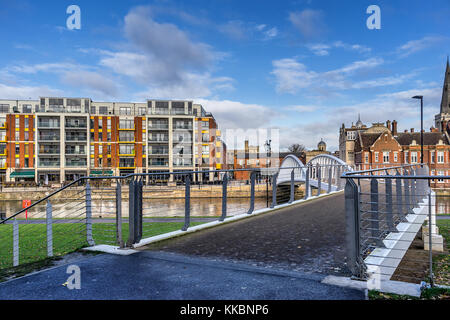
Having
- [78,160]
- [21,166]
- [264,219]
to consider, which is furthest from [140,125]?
[264,219]

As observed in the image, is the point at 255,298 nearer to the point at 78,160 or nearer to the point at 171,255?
the point at 171,255

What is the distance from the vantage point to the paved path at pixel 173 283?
3.42 metres

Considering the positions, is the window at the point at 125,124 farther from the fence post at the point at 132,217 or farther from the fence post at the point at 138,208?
the fence post at the point at 132,217

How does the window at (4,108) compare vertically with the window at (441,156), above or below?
above

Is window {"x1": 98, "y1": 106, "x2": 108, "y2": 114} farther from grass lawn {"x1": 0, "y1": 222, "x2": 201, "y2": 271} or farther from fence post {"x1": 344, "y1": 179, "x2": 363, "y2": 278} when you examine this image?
fence post {"x1": 344, "y1": 179, "x2": 363, "y2": 278}

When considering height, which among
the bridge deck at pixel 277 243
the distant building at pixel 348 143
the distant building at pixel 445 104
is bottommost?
the bridge deck at pixel 277 243

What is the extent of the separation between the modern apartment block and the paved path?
2208 inches

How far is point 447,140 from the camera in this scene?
205 feet

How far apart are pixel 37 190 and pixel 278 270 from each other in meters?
50.6

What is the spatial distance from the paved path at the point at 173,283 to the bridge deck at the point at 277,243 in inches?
23.4
